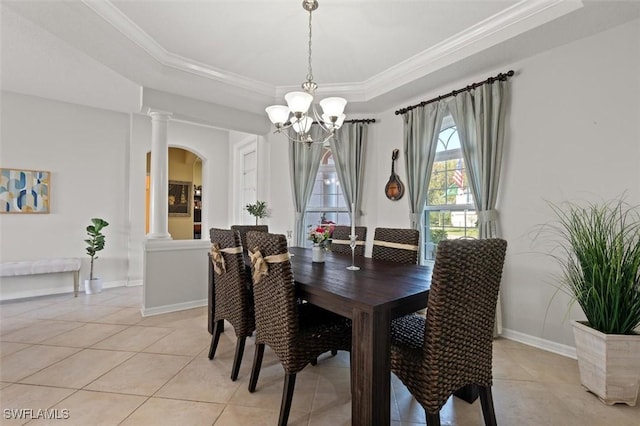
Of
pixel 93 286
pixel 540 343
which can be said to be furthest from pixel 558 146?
pixel 93 286

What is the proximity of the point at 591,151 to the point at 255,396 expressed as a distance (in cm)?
310

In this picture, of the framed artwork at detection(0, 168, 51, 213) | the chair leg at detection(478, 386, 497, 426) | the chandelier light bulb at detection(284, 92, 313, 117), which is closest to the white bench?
the framed artwork at detection(0, 168, 51, 213)

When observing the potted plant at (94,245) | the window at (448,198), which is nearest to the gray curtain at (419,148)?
the window at (448,198)

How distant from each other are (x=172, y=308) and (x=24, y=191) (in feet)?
9.18

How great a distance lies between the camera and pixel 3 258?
3.96 meters

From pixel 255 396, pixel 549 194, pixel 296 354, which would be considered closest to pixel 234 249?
pixel 296 354

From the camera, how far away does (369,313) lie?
4.21 feet

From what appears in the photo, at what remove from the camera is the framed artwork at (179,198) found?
6.99m

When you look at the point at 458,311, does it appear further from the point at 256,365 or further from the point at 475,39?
the point at 475,39

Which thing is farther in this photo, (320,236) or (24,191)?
(24,191)

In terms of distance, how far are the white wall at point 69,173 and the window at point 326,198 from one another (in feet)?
10.2

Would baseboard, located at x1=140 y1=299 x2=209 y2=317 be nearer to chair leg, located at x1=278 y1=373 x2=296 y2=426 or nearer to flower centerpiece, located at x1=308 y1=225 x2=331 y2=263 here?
flower centerpiece, located at x1=308 y1=225 x2=331 y2=263

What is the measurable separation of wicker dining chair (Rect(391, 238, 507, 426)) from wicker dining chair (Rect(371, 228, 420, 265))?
1.05 m

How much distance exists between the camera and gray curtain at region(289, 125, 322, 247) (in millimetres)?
4359
